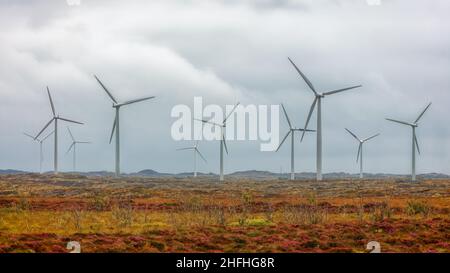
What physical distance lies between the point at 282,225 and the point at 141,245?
37.3 ft

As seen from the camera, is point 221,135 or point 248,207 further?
point 221,135

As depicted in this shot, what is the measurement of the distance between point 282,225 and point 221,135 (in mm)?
124450

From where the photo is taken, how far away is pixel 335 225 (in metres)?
39.2

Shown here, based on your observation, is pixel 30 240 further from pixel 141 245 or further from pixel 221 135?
pixel 221 135

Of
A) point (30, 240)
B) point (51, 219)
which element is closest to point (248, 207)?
point (51, 219)

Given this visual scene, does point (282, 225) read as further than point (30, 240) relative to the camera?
Yes

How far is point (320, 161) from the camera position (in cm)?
13000

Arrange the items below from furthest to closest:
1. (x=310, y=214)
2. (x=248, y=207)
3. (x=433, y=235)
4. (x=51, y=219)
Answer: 1. (x=248, y=207)
2. (x=51, y=219)
3. (x=310, y=214)
4. (x=433, y=235)
